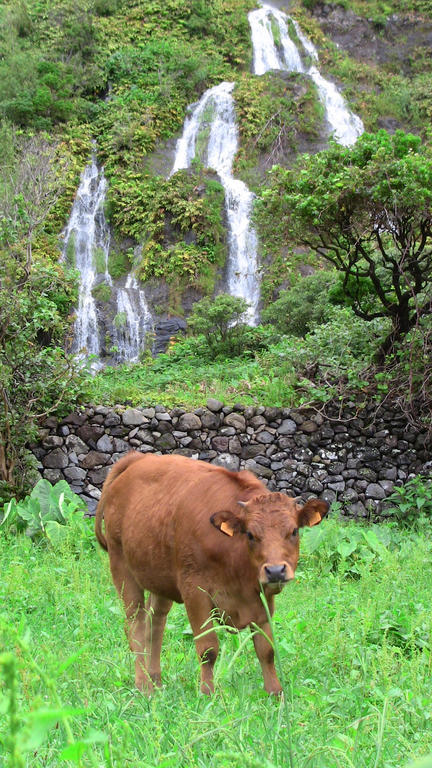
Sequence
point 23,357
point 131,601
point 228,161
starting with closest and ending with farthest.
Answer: point 131,601 → point 23,357 → point 228,161

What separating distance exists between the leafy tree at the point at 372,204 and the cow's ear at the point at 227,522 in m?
7.79

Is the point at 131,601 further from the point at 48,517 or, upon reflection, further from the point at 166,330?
the point at 166,330

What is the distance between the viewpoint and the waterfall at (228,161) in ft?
72.4

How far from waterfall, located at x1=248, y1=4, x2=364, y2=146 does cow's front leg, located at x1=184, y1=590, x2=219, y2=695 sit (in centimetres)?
2968

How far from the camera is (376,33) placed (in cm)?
3519

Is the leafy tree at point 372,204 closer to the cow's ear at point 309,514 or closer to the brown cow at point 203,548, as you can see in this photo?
the brown cow at point 203,548

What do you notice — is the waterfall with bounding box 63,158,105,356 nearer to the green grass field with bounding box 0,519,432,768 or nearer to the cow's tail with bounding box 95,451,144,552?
the green grass field with bounding box 0,519,432,768

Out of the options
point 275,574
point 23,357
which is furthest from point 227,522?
point 23,357

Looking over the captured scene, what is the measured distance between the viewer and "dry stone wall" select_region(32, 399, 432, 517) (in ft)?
35.2

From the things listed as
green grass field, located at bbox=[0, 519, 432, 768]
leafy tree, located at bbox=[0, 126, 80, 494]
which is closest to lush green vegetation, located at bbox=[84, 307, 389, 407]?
leafy tree, located at bbox=[0, 126, 80, 494]

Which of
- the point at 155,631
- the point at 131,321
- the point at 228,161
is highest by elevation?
the point at 228,161

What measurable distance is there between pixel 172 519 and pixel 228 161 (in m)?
24.0

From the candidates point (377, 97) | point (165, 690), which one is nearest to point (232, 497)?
point (165, 690)

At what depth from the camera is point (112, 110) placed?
91.1 feet
